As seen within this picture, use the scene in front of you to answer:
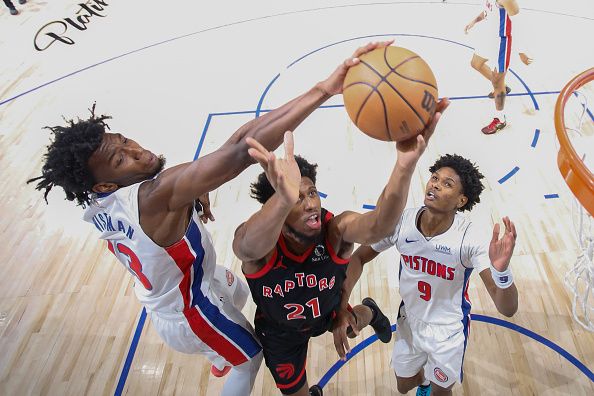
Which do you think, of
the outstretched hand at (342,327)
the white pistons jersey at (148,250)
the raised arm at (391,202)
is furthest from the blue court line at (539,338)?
the white pistons jersey at (148,250)

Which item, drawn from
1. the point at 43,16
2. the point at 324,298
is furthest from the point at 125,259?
the point at 43,16

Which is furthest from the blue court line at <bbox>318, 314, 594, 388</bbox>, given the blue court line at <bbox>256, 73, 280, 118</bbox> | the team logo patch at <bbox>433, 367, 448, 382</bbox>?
the blue court line at <bbox>256, 73, 280, 118</bbox>

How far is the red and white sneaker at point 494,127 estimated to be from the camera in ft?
16.1

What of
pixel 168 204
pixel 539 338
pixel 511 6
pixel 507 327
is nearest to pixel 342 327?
pixel 168 204

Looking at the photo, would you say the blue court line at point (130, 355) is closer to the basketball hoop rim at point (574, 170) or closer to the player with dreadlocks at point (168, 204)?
the player with dreadlocks at point (168, 204)

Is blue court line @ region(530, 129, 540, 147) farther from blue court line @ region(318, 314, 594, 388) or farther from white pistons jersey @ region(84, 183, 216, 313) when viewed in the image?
white pistons jersey @ region(84, 183, 216, 313)

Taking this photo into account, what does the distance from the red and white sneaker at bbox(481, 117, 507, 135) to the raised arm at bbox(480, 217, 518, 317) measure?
9.49 feet

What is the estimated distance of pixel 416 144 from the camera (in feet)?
6.31

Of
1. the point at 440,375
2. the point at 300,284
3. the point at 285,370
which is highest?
the point at 300,284

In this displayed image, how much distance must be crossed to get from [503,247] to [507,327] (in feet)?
4.47

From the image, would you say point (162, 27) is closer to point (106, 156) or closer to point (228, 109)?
point (228, 109)

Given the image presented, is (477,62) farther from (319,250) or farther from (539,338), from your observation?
(319,250)

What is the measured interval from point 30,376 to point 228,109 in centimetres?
347

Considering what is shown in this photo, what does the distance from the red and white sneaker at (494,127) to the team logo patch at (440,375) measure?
3.04m
